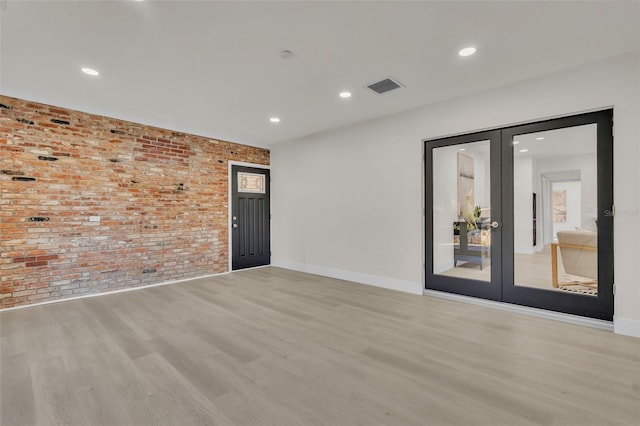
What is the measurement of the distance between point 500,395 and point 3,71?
5.58 m

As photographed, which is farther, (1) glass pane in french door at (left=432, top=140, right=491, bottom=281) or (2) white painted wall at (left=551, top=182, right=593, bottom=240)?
(1) glass pane in french door at (left=432, top=140, right=491, bottom=281)

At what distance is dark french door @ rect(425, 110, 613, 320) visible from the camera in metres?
3.13

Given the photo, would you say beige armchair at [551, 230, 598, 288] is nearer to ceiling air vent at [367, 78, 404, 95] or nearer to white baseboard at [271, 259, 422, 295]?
white baseboard at [271, 259, 422, 295]

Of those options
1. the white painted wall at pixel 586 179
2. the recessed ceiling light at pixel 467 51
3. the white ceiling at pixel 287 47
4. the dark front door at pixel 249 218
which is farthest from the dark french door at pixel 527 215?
the dark front door at pixel 249 218

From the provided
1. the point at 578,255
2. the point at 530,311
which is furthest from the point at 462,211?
the point at 530,311

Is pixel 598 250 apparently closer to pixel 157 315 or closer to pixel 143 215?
pixel 157 315

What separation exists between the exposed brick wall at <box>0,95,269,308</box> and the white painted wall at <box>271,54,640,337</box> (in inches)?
63.3

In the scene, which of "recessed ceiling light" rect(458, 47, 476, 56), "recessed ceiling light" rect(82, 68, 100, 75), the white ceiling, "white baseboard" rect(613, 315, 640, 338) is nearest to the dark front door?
the white ceiling

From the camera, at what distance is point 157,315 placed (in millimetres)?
3547

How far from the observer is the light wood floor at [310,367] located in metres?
1.80

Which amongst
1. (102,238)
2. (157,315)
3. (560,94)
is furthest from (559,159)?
(102,238)

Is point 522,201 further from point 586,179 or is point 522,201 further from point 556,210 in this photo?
point 586,179

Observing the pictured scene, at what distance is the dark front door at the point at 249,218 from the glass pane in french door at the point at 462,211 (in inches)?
150

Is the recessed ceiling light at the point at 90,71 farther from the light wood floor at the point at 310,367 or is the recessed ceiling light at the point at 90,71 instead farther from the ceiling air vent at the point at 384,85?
the ceiling air vent at the point at 384,85
